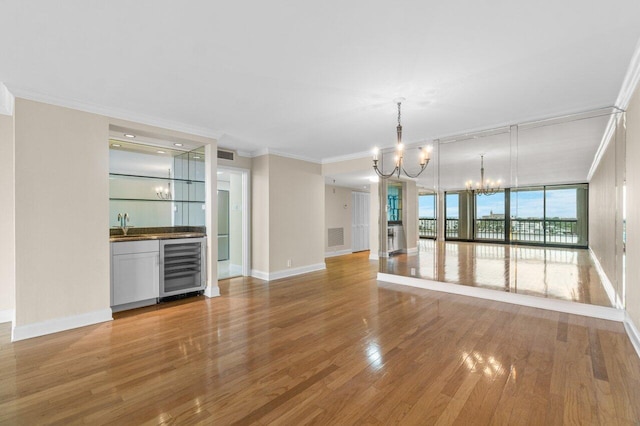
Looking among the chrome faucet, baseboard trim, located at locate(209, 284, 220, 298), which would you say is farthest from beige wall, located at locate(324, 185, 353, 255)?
the chrome faucet

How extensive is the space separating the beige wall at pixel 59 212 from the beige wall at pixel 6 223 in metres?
0.94

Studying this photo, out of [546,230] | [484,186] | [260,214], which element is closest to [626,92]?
[546,230]

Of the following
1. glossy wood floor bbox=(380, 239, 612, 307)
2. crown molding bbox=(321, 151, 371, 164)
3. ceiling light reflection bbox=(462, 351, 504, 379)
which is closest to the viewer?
ceiling light reflection bbox=(462, 351, 504, 379)

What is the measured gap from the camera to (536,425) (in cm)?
173

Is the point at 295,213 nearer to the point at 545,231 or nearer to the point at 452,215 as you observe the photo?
the point at 452,215

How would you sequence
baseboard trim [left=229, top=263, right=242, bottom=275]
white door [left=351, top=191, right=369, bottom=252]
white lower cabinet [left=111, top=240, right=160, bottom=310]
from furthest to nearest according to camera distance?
white door [left=351, top=191, right=369, bottom=252], baseboard trim [left=229, top=263, right=242, bottom=275], white lower cabinet [left=111, top=240, right=160, bottom=310]

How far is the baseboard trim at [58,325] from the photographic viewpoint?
118 inches

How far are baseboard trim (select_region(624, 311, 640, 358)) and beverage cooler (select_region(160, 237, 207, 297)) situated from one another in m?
5.23

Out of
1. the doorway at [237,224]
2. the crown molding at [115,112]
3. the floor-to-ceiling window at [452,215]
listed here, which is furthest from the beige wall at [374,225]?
the crown molding at [115,112]

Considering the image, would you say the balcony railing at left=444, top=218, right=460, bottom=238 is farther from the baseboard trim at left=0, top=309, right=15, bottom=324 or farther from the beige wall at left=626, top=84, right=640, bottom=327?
the baseboard trim at left=0, top=309, right=15, bottom=324

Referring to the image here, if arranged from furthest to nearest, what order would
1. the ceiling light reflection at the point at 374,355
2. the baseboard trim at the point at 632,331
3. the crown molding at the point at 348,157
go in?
the crown molding at the point at 348,157 → the baseboard trim at the point at 632,331 → the ceiling light reflection at the point at 374,355

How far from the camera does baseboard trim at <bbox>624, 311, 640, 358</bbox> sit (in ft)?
8.80

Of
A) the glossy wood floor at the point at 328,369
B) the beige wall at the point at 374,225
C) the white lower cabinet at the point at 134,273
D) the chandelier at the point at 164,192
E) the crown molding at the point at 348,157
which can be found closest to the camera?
the glossy wood floor at the point at 328,369

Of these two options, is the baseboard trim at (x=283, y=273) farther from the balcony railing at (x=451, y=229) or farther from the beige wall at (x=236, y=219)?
the balcony railing at (x=451, y=229)
